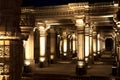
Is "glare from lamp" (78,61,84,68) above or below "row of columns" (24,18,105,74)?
below

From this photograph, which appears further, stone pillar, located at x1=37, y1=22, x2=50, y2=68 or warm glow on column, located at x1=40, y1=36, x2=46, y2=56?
warm glow on column, located at x1=40, y1=36, x2=46, y2=56

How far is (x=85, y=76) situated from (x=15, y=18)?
1113cm

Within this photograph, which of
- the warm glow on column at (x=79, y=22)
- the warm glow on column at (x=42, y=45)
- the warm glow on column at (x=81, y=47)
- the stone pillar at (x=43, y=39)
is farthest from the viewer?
the warm glow on column at (x=42, y=45)

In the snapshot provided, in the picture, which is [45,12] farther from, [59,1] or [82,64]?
[82,64]

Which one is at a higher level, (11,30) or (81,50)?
(11,30)

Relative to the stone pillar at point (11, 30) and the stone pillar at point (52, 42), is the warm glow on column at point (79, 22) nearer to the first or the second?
the stone pillar at point (52, 42)

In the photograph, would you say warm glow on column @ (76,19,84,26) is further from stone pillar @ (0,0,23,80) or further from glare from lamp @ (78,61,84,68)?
stone pillar @ (0,0,23,80)

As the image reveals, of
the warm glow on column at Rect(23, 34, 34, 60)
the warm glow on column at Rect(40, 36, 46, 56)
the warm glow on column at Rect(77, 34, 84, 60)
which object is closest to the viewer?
the warm glow on column at Rect(77, 34, 84, 60)

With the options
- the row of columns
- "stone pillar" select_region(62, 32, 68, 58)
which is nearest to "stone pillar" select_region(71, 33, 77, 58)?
"stone pillar" select_region(62, 32, 68, 58)

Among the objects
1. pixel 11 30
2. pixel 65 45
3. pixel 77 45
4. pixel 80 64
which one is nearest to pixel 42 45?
pixel 77 45

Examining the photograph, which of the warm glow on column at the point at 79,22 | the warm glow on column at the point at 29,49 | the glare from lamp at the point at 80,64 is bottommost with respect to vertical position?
the glare from lamp at the point at 80,64

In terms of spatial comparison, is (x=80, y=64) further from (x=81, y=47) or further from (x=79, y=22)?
(x=79, y=22)

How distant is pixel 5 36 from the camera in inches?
317

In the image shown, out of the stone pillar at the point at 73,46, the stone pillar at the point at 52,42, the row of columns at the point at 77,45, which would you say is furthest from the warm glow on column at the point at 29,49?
the stone pillar at the point at 73,46
